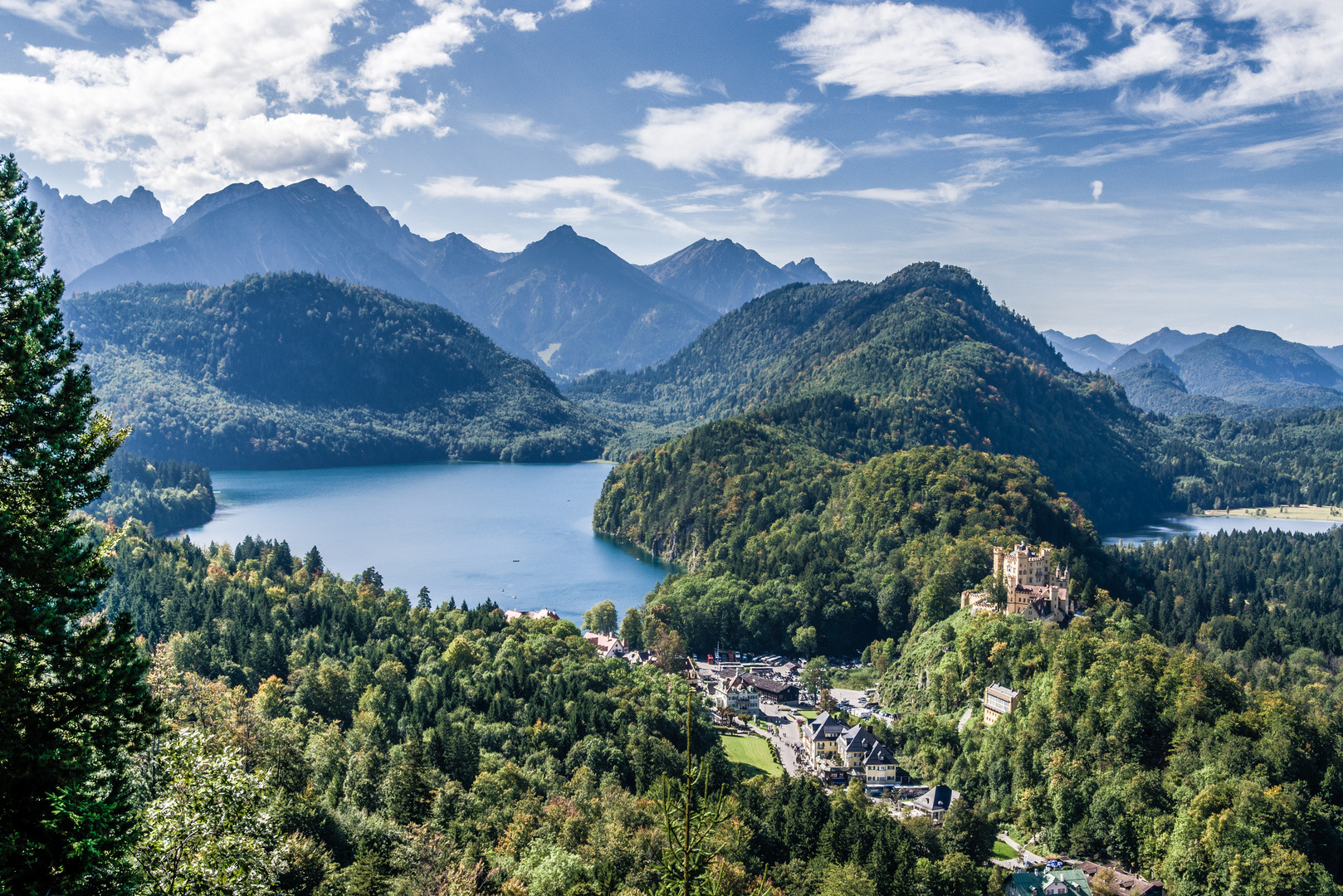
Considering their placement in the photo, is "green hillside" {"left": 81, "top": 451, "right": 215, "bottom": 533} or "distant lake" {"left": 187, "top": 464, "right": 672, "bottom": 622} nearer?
"distant lake" {"left": 187, "top": 464, "right": 672, "bottom": 622}

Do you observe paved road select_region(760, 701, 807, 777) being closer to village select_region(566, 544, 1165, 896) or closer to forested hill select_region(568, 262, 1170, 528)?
village select_region(566, 544, 1165, 896)

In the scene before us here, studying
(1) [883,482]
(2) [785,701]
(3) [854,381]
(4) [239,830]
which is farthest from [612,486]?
(4) [239,830]

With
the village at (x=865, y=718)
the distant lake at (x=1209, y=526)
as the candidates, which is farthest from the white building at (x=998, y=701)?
the distant lake at (x=1209, y=526)

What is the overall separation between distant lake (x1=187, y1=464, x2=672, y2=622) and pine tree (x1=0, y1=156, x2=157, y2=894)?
6351 cm

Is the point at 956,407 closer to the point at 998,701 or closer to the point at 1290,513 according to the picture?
the point at 1290,513

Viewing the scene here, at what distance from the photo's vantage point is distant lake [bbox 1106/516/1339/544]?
133 m

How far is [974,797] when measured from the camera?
43.9m

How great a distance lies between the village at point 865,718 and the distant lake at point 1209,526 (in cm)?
8036

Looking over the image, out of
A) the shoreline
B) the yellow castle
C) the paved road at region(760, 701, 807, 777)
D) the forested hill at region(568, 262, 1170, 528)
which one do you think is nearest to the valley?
the yellow castle

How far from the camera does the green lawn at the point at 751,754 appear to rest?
A: 147ft

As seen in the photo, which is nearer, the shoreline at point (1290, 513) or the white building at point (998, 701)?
the white building at point (998, 701)

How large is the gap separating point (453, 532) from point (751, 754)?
68.0m

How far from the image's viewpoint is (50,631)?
1067cm

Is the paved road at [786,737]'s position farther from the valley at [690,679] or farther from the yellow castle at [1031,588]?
the yellow castle at [1031,588]
